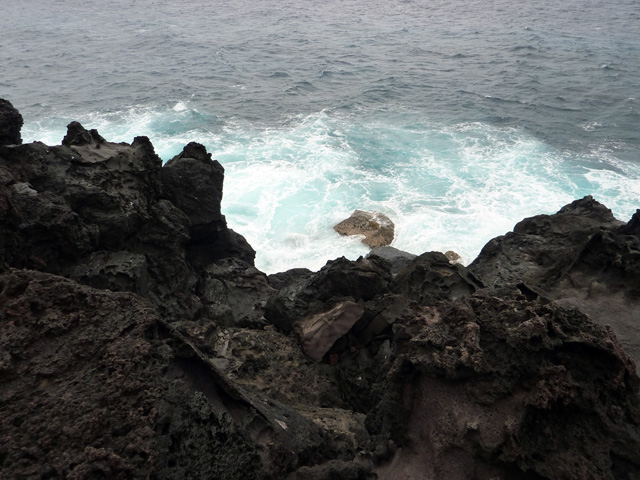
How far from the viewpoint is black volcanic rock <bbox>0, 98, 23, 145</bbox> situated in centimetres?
684

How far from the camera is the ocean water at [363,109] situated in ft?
53.6

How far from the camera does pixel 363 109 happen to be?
25188mm

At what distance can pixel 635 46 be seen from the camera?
34344 millimetres

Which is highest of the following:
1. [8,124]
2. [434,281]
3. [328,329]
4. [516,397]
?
[8,124]

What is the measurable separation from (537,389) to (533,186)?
15.5m

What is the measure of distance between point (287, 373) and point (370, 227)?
9191 millimetres

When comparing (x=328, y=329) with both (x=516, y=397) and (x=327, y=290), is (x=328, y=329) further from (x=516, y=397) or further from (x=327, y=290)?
(x=516, y=397)

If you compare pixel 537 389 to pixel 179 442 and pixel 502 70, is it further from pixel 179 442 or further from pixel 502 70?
pixel 502 70

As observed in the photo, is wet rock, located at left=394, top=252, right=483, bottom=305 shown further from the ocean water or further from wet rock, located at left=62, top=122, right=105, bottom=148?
the ocean water

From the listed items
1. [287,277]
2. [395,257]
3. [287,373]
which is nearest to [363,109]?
[395,257]

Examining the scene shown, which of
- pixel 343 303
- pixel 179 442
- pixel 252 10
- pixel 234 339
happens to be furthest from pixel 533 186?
pixel 252 10

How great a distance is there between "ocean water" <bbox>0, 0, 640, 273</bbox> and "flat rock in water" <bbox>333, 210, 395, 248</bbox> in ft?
1.22

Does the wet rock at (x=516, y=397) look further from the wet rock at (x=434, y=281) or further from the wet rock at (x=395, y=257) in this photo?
the wet rock at (x=395, y=257)

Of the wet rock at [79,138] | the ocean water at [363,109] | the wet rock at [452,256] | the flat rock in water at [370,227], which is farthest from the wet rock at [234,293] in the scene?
the wet rock at [452,256]
